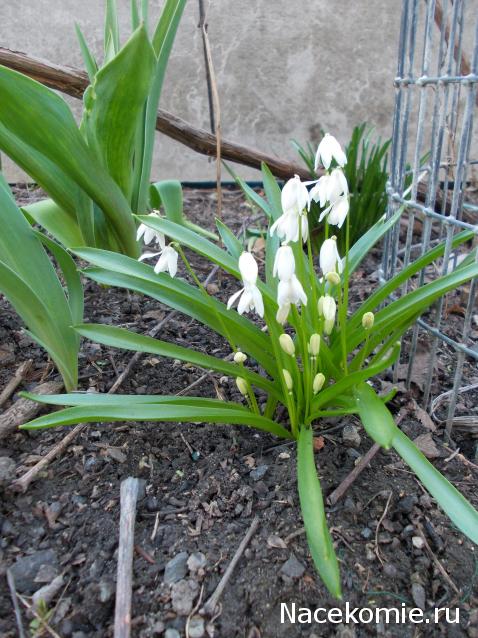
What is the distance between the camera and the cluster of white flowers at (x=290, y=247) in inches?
33.5

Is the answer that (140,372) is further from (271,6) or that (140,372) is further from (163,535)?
(271,6)

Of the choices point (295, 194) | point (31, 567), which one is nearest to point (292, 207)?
point (295, 194)

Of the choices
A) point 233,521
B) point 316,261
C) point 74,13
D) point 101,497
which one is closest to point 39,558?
point 101,497

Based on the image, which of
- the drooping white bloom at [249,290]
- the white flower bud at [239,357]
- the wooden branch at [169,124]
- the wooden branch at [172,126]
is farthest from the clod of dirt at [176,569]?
the wooden branch at [169,124]

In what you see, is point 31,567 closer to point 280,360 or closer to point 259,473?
point 259,473

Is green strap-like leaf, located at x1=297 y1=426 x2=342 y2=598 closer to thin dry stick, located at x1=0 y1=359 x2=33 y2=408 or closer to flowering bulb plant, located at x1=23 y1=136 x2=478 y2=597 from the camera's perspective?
flowering bulb plant, located at x1=23 y1=136 x2=478 y2=597

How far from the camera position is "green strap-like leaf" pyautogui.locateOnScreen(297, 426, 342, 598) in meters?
0.75

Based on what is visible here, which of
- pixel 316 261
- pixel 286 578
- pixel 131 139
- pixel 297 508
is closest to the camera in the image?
pixel 286 578

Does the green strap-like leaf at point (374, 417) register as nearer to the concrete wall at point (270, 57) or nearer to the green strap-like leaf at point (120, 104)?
the green strap-like leaf at point (120, 104)

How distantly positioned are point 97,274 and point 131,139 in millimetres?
491

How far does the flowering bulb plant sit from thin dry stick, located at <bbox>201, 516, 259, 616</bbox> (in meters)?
0.18

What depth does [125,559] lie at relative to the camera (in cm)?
91

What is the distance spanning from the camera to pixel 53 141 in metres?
1.35

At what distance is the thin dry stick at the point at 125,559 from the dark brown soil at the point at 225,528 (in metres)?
0.04
